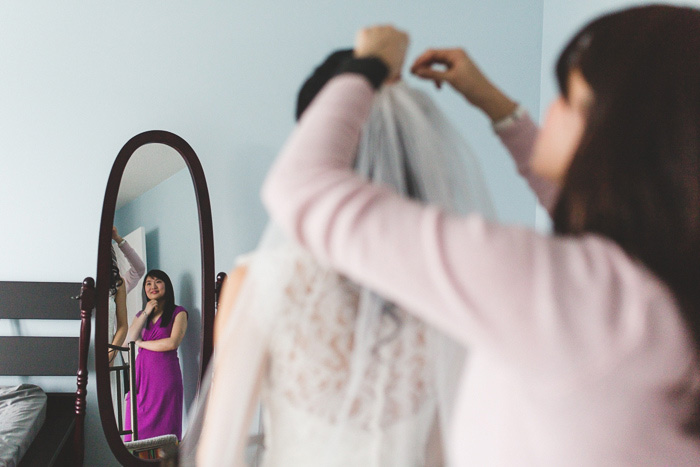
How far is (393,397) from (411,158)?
28 cm

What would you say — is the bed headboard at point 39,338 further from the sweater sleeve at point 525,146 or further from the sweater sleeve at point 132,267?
the sweater sleeve at point 525,146

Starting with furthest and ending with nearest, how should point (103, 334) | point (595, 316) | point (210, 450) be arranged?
point (103, 334) → point (210, 450) → point (595, 316)

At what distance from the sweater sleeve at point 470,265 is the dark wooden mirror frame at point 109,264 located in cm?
130

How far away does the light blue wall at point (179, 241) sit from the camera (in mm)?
1586

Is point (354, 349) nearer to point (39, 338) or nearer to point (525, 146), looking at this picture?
point (525, 146)

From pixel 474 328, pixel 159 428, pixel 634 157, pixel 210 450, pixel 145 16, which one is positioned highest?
pixel 145 16

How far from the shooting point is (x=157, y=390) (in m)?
1.59

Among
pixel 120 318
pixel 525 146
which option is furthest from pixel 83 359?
pixel 525 146

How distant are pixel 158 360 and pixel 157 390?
0.09 metres

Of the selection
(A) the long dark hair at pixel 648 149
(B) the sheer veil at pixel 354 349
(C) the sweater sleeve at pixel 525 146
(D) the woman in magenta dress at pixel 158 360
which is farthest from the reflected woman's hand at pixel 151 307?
(A) the long dark hair at pixel 648 149

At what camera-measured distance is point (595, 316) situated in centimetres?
35

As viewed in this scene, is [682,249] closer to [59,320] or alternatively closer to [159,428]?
[159,428]

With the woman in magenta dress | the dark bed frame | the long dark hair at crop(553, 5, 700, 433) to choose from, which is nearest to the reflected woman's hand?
the woman in magenta dress

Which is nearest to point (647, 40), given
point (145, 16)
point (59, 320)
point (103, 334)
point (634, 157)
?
point (634, 157)
